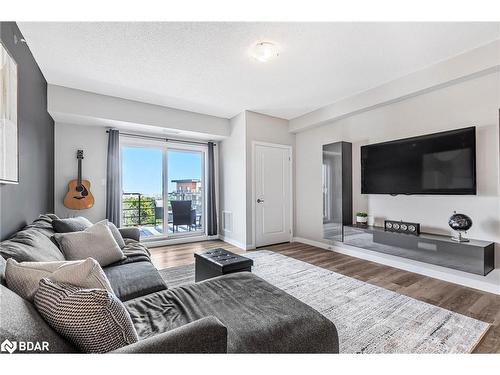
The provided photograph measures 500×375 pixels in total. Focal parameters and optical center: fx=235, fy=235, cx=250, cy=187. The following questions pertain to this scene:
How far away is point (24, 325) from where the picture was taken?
0.72 m

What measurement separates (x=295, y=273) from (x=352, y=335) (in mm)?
1290

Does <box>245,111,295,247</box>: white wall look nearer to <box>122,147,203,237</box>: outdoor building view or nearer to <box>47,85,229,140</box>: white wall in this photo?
<box>47,85,229,140</box>: white wall

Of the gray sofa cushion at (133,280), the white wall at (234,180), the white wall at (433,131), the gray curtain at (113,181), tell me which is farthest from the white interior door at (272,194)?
the gray sofa cushion at (133,280)

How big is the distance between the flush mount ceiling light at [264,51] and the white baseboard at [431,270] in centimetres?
306

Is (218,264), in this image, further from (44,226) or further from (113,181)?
(113,181)

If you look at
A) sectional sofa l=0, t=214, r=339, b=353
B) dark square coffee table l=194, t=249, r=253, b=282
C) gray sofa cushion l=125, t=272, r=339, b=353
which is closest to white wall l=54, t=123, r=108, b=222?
sectional sofa l=0, t=214, r=339, b=353

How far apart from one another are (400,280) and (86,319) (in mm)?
3126

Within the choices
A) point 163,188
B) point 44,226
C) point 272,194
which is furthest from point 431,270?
point 163,188

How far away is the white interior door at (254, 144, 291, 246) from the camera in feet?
14.6

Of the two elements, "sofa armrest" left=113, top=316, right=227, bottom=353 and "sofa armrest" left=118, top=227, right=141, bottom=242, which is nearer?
"sofa armrest" left=113, top=316, right=227, bottom=353

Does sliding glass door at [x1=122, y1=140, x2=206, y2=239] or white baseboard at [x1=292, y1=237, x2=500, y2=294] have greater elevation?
sliding glass door at [x1=122, y1=140, x2=206, y2=239]

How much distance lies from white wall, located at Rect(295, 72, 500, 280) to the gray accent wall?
4.04 m

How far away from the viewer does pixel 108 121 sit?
145 inches

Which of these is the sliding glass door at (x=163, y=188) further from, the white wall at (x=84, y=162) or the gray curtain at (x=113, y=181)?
the white wall at (x=84, y=162)
